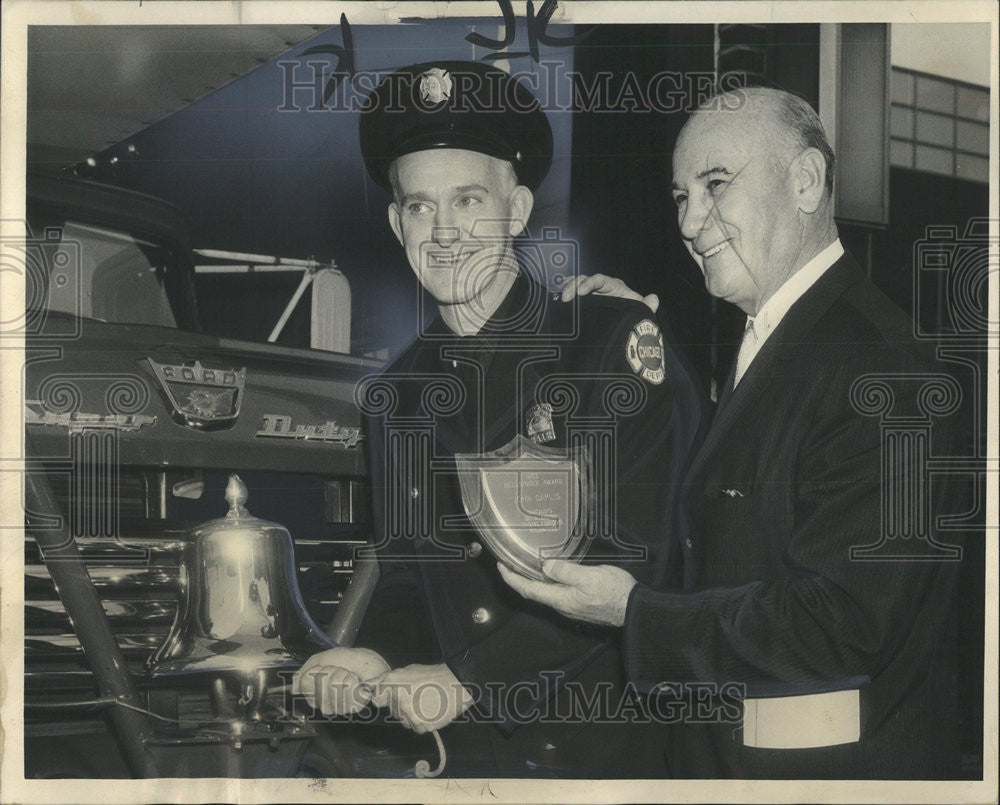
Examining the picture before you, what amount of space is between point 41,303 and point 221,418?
703 mm

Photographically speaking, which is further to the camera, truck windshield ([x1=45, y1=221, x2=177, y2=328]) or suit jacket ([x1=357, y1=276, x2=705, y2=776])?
truck windshield ([x1=45, y1=221, x2=177, y2=328])

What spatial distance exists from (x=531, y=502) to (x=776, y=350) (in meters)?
0.89

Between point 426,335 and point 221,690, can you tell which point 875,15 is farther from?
point 221,690

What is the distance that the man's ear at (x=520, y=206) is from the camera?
3676mm

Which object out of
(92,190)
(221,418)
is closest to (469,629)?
(221,418)

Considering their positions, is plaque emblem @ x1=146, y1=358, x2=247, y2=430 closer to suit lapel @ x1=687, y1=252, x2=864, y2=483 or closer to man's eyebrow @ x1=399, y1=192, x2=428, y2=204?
man's eyebrow @ x1=399, y1=192, x2=428, y2=204

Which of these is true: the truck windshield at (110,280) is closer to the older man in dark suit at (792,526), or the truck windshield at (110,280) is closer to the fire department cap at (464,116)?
the fire department cap at (464,116)

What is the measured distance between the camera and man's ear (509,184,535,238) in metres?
3.68

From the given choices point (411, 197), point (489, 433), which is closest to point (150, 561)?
point (489, 433)

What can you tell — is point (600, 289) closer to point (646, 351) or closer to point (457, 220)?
point (646, 351)

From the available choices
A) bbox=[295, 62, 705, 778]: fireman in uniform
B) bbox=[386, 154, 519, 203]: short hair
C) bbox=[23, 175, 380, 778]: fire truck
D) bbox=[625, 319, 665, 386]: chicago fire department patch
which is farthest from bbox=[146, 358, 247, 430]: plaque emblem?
bbox=[625, 319, 665, 386]: chicago fire department patch

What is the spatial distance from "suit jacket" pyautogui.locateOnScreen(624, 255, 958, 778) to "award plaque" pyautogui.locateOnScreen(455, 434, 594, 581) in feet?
0.95

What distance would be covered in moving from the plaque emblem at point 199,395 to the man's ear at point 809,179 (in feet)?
6.11

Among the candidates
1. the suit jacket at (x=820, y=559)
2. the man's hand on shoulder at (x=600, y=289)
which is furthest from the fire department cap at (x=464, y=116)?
the suit jacket at (x=820, y=559)
